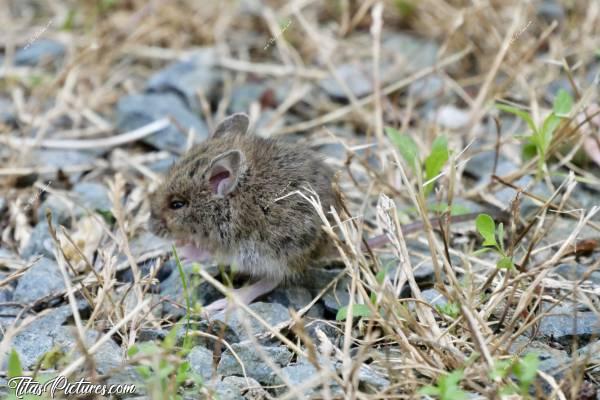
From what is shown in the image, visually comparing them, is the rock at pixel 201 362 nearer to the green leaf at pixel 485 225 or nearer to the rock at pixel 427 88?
the green leaf at pixel 485 225

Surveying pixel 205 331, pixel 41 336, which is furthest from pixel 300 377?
pixel 41 336

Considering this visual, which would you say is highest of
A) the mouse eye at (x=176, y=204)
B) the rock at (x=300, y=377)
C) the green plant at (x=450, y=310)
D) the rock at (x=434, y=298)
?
the mouse eye at (x=176, y=204)

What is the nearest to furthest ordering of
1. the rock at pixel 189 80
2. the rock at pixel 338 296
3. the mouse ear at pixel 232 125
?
the rock at pixel 338 296 < the mouse ear at pixel 232 125 < the rock at pixel 189 80

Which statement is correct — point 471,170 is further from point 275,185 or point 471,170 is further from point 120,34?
point 120,34

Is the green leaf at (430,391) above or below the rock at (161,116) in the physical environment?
below

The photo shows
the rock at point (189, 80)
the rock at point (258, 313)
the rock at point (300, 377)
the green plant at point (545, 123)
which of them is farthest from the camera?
the rock at point (189, 80)

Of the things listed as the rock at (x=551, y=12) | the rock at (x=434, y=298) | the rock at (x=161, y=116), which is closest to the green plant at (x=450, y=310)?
the rock at (x=434, y=298)

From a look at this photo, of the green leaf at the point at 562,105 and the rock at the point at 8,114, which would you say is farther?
the rock at the point at 8,114
